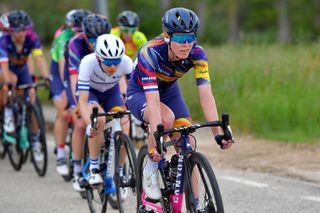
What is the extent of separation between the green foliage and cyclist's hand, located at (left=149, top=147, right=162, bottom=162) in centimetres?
566

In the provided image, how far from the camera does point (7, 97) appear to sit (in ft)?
36.6

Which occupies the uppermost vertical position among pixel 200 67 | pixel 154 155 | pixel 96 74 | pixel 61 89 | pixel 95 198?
pixel 200 67

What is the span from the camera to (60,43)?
1036 centimetres

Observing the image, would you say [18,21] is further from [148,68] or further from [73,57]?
[148,68]

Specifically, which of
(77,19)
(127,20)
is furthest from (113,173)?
(127,20)

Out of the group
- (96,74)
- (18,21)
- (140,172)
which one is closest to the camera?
(140,172)

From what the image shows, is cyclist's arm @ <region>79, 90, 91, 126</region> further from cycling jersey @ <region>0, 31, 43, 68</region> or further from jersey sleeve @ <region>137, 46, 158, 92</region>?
cycling jersey @ <region>0, 31, 43, 68</region>

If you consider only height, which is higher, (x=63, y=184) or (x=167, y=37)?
(x=167, y=37)

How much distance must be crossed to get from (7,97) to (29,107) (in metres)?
0.71

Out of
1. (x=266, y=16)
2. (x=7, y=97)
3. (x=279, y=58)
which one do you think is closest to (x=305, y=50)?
(x=279, y=58)

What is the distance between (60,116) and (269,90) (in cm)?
453

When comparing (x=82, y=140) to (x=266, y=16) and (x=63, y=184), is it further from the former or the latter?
(x=266, y=16)

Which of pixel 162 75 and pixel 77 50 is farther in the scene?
pixel 77 50

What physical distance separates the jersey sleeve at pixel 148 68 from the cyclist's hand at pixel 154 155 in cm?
47
